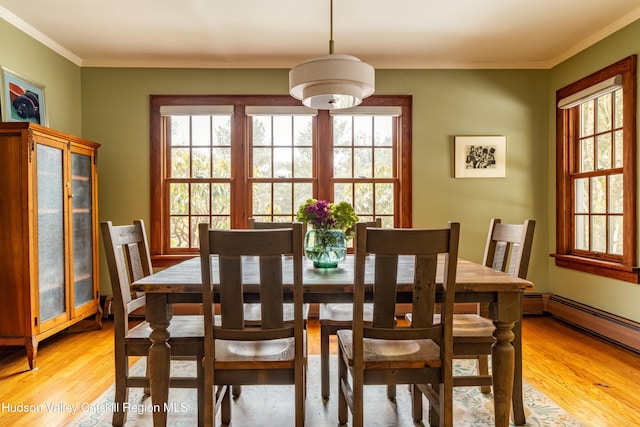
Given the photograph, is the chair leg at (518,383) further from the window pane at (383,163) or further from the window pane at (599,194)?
the window pane at (383,163)

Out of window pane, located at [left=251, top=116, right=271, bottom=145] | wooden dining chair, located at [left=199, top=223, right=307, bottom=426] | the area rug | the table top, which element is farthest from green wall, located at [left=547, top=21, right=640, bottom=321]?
wooden dining chair, located at [left=199, top=223, right=307, bottom=426]

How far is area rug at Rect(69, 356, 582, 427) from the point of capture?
2.17 metres

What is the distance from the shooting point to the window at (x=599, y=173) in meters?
3.32

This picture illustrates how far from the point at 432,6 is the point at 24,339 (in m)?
3.76

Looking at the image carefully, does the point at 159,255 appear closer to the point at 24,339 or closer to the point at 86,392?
the point at 24,339

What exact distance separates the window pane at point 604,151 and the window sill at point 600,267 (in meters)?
0.85

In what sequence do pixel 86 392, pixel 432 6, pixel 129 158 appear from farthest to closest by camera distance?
pixel 129 158
pixel 432 6
pixel 86 392

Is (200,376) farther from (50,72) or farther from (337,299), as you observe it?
(50,72)

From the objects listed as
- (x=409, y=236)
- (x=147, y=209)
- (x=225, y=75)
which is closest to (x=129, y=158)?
(x=147, y=209)

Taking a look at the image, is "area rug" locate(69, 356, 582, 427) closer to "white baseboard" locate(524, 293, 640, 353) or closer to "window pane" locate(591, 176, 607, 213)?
"white baseboard" locate(524, 293, 640, 353)

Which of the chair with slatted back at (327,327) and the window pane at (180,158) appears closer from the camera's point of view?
the chair with slatted back at (327,327)

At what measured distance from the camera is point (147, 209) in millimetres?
4270

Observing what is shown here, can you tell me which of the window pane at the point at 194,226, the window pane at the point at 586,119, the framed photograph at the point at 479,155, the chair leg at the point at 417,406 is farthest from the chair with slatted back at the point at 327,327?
the window pane at the point at 586,119

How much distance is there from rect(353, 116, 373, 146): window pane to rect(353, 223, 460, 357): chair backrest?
2.84 metres
